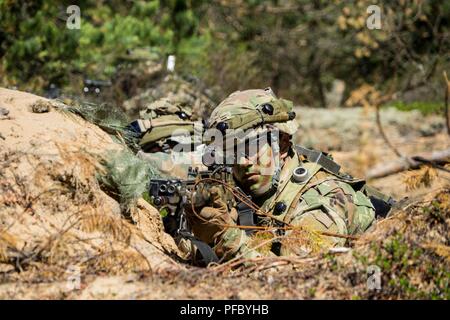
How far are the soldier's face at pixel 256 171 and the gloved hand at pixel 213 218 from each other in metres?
0.28

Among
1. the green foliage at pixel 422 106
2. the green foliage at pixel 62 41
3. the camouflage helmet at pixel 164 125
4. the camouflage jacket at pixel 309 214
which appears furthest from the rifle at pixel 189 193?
the green foliage at pixel 422 106

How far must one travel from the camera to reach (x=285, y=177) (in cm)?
452

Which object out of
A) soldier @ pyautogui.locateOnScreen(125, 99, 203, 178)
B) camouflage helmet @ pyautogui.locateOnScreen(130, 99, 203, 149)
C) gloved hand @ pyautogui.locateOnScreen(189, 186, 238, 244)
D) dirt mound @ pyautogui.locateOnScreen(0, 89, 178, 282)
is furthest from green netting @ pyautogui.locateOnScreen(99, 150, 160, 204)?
camouflage helmet @ pyautogui.locateOnScreen(130, 99, 203, 149)

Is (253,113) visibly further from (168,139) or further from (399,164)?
(399,164)

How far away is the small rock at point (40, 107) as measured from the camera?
4.82 metres

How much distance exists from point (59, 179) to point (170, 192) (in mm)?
632

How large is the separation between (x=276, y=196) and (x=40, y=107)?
1613mm

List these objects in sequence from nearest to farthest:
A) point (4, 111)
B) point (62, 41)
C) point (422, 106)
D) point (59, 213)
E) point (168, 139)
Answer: point (59, 213)
point (4, 111)
point (168, 139)
point (62, 41)
point (422, 106)

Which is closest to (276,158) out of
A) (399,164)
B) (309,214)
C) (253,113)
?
(253,113)

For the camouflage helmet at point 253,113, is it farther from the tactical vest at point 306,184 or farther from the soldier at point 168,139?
the soldier at point 168,139

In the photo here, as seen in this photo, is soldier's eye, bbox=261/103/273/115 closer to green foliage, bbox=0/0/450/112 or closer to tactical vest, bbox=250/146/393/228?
tactical vest, bbox=250/146/393/228

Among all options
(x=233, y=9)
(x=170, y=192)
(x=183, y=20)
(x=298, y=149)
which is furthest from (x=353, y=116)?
(x=170, y=192)

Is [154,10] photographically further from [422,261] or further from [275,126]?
[422,261]

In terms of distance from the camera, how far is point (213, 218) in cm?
407
